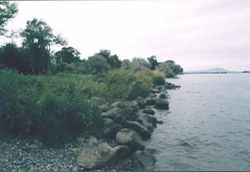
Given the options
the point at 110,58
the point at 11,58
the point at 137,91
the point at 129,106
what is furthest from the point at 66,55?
the point at 129,106

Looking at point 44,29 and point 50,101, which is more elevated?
point 44,29

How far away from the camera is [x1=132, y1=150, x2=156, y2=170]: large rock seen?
6.88 m

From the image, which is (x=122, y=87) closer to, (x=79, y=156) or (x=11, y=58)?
(x=79, y=156)

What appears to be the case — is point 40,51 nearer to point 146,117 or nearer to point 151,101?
point 151,101

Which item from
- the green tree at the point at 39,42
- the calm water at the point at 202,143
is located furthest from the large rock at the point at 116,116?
the green tree at the point at 39,42

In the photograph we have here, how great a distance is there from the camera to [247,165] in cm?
717

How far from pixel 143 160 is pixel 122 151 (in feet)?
2.76

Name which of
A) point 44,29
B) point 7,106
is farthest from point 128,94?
point 44,29

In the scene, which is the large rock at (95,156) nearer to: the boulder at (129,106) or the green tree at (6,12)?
the boulder at (129,106)

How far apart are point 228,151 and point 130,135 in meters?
3.85

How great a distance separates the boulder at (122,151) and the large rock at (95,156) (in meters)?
0.21

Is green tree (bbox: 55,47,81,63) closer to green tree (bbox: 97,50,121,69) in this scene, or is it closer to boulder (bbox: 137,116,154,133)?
green tree (bbox: 97,50,121,69)

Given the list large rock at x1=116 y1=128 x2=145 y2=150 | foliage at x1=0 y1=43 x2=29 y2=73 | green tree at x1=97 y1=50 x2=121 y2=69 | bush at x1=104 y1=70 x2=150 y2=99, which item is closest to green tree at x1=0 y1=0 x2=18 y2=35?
foliage at x1=0 y1=43 x2=29 y2=73

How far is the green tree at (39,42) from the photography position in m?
40.8
